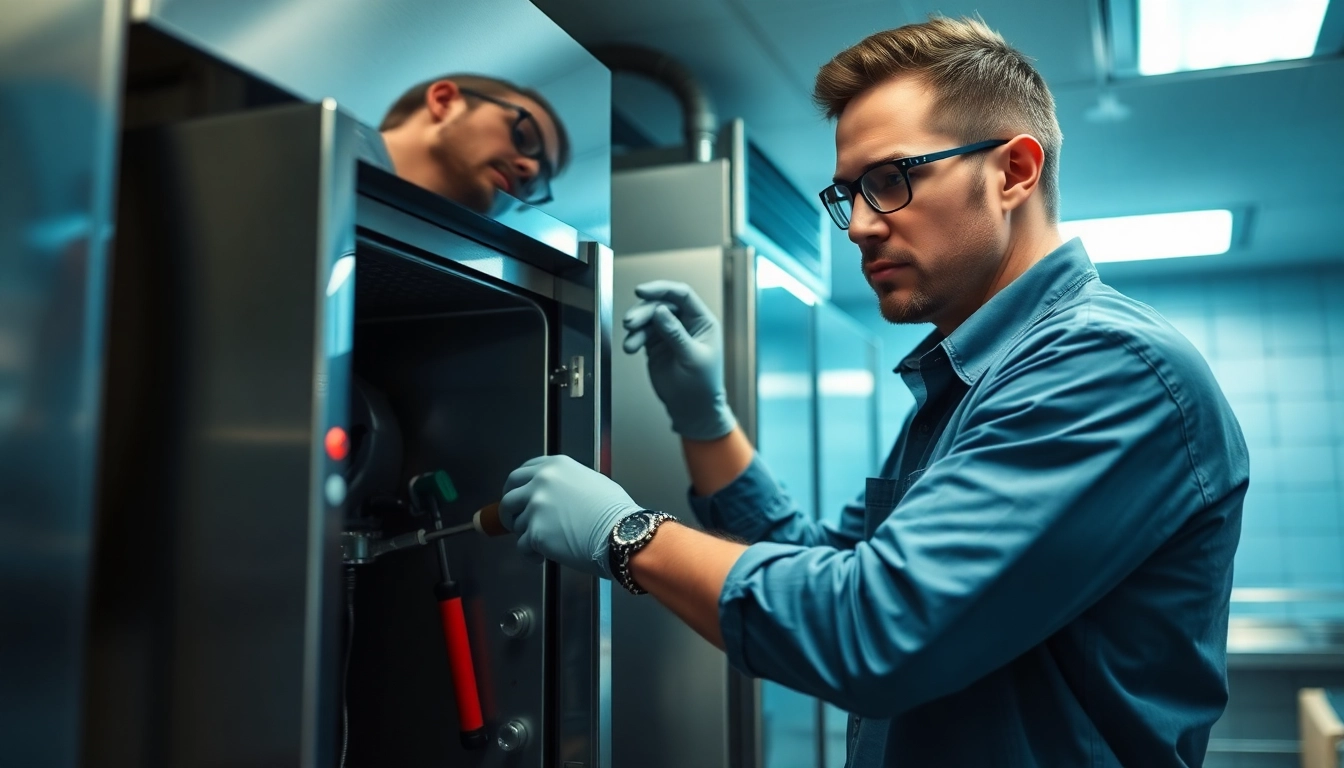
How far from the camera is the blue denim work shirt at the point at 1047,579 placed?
91cm

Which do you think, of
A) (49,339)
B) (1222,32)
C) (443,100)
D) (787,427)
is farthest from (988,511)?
(1222,32)

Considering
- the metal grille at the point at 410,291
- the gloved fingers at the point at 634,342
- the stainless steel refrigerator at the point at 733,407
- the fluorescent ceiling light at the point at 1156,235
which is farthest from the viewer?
the fluorescent ceiling light at the point at 1156,235

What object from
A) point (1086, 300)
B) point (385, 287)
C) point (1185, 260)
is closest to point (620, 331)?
point (385, 287)

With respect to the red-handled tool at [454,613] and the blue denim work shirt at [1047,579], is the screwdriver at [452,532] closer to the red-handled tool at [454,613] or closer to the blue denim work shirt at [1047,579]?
the red-handled tool at [454,613]

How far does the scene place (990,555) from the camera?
901 mm

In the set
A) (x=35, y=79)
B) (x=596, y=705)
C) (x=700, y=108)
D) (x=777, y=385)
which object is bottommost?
(x=596, y=705)

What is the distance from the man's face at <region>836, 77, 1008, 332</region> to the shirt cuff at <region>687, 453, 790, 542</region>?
0.48 m

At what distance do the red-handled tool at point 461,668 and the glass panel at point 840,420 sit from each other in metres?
1.02

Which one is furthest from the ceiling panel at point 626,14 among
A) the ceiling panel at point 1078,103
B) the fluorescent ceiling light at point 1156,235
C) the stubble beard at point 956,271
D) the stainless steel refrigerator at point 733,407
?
the fluorescent ceiling light at point 1156,235

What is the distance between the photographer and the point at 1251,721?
4.04 metres

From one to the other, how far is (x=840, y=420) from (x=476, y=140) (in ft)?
5.30

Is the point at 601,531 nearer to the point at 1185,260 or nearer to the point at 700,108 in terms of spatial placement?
the point at 700,108

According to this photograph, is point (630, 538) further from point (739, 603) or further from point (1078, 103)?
point (1078, 103)

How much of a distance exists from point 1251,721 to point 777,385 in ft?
10.4
